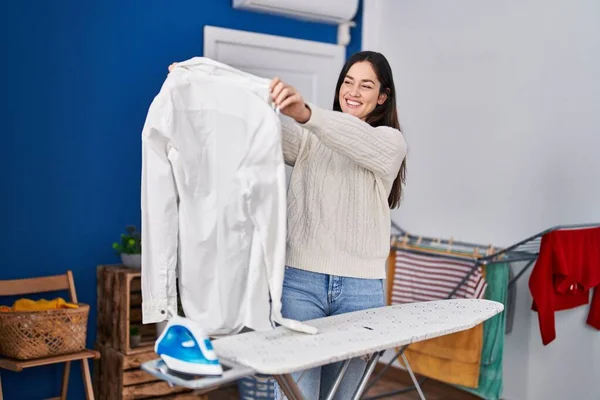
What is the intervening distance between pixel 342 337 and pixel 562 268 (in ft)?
5.30

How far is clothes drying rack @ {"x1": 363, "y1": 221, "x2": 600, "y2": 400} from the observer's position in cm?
323

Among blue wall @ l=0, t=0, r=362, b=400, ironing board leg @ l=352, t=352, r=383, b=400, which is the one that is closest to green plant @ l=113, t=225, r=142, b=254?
blue wall @ l=0, t=0, r=362, b=400

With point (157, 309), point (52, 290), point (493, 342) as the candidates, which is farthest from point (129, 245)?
point (493, 342)

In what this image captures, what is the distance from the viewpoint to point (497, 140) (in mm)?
3738

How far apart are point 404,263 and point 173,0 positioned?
1.73 meters

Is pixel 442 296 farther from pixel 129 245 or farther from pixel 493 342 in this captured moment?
pixel 129 245

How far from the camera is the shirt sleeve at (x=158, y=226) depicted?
1868 millimetres

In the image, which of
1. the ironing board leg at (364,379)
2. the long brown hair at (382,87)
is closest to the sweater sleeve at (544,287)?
the long brown hair at (382,87)

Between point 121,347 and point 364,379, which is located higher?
point 364,379

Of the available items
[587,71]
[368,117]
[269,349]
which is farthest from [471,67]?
[269,349]

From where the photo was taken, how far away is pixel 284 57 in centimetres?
416

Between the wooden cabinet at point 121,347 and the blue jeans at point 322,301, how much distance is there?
1394 mm

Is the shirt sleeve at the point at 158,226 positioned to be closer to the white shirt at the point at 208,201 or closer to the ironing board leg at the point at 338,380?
the white shirt at the point at 208,201

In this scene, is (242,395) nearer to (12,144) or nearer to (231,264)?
(12,144)
